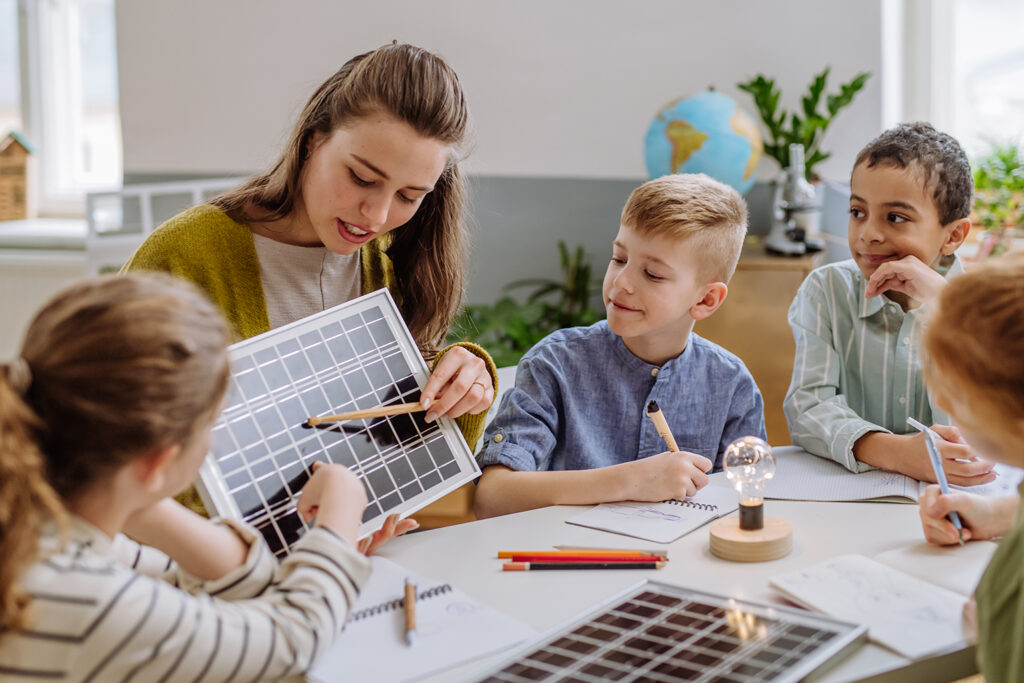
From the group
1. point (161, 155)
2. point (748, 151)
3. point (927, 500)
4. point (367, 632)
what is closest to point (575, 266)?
point (748, 151)

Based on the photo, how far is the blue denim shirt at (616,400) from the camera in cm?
168

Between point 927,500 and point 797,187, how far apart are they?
1907mm

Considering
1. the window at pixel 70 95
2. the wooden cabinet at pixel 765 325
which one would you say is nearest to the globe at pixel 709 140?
the wooden cabinet at pixel 765 325

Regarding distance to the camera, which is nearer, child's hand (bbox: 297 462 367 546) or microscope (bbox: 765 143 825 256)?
child's hand (bbox: 297 462 367 546)

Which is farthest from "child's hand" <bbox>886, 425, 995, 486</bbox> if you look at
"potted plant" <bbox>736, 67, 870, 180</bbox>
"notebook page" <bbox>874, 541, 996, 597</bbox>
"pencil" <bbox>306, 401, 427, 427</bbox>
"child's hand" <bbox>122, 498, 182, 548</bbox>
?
"potted plant" <bbox>736, 67, 870, 180</bbox>

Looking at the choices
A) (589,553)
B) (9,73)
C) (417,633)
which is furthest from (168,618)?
(9,73)

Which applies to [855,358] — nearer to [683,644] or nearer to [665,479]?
[665,479]

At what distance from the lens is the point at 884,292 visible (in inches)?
71.4

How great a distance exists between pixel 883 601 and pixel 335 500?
628 millimetres

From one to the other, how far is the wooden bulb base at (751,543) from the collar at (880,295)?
2.31ft

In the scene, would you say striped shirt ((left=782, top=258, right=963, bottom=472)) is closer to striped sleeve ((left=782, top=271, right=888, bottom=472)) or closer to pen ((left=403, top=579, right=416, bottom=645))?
striped sleeve ((left=782, top=271, right=888, bottom=472))

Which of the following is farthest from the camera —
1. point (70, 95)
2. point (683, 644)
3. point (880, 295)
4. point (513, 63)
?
point (70, 95)

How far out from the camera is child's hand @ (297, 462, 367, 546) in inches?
42.9

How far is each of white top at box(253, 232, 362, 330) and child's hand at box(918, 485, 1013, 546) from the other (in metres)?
1.00
